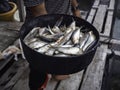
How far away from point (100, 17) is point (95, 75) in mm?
2558

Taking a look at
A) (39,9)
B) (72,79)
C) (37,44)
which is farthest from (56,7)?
(37,44)

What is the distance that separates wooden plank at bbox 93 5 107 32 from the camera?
518cm

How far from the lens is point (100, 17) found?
5.68 metres

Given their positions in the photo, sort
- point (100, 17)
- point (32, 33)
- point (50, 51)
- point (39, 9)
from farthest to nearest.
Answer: point (100, 17) → point (39, 9) → point (32, 33) → point (50, 51)

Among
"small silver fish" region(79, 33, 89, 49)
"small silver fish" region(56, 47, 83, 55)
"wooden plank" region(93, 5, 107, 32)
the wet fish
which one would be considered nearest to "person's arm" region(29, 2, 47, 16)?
the wet fish

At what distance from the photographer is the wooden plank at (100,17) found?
5182 mm

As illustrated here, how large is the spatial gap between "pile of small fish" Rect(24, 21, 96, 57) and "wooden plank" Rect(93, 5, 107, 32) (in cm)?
271

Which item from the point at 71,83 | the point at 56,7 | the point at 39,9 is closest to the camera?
the point at 39,9

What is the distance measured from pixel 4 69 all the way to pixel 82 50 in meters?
1.84

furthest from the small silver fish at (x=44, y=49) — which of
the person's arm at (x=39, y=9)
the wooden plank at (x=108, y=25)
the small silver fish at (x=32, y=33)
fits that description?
the wooden plank at (x=108, y=25)

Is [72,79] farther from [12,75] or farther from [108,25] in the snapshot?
[108,25]

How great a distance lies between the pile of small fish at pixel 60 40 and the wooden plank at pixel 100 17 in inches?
107

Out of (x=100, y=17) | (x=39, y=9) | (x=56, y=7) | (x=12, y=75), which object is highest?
(x=39, y=9)

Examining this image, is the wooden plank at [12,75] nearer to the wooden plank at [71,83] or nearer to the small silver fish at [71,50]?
the wooden plank at [71,83]
